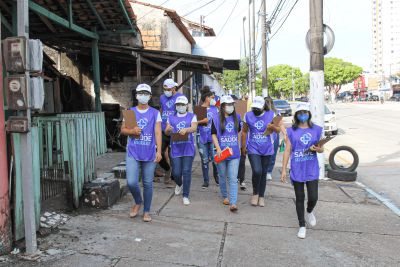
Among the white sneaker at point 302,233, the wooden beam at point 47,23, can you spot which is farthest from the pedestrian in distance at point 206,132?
the wooden beam at point 47,23

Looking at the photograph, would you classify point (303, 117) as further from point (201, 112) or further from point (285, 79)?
point (285, 79)

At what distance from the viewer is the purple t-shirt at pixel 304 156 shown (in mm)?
5047

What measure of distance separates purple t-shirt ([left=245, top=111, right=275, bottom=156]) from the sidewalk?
2.90 ft

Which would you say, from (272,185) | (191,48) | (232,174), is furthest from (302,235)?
(191,48)

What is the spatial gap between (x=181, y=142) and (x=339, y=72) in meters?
103

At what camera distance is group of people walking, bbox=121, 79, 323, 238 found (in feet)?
16.7

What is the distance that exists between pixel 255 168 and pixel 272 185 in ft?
6.67

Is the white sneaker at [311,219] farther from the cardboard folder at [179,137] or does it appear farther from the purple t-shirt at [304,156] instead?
the cardboard folder at [179,137]

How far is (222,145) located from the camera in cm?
588

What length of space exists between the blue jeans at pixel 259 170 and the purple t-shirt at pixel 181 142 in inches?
35.2

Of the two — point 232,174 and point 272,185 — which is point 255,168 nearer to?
point 232,174

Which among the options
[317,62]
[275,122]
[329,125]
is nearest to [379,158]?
[317,62]

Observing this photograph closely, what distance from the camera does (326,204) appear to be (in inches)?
267

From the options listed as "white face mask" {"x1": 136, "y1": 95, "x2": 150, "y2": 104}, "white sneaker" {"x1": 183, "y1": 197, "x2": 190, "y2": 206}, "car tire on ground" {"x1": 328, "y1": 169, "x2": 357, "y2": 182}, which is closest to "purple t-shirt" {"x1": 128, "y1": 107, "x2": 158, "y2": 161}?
"white face mask" {"x1": 136, "y1": 95, "x2": 150, "y2": 104}
